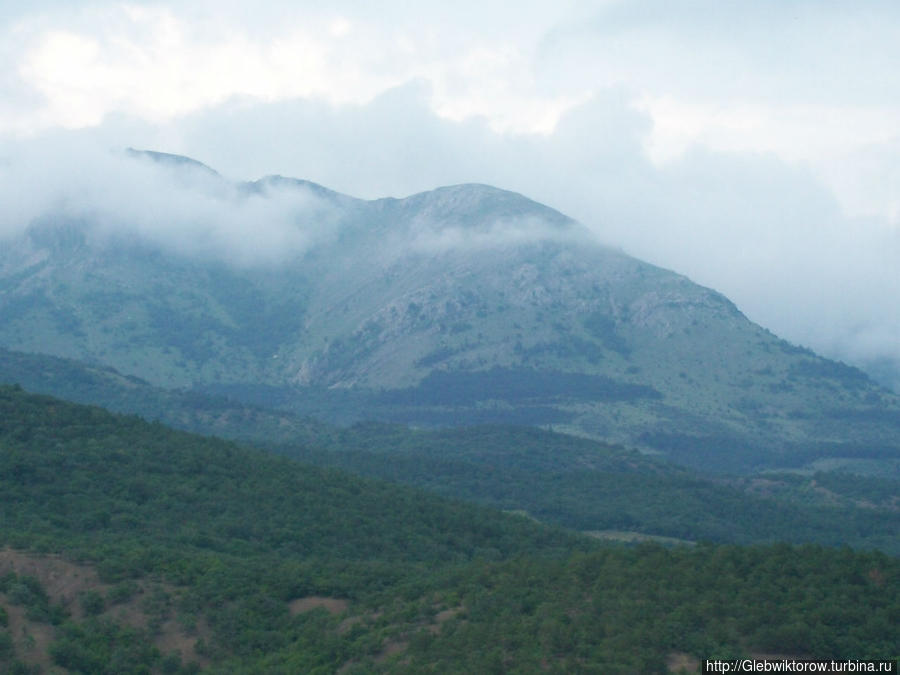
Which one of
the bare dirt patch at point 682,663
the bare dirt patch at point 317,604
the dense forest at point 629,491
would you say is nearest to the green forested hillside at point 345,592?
the bare dirt patch at point 317,604

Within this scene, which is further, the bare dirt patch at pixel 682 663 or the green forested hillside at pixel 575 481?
the green forested hillside at pixel 575 481

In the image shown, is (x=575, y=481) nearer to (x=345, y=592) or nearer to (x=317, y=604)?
(x=345, y=592)

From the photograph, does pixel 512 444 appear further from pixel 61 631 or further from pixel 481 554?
pixel 61 631

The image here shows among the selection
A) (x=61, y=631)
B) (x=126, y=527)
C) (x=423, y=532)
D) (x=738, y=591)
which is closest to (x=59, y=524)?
(x=126, y=527)

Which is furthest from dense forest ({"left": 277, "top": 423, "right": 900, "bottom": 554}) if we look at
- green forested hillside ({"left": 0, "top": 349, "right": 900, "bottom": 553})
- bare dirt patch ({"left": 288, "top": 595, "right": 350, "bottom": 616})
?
bare dirt patch ({"left": 288, "top": 595, "right": 350, "bottom": 616})

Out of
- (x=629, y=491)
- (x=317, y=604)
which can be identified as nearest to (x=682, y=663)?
(x=317, y=604)

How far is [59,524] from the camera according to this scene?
7694 centimetres

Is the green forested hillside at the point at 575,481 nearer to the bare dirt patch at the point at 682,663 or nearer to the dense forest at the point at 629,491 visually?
the dense forest at the point at 629,491

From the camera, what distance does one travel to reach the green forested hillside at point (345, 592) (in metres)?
50.2

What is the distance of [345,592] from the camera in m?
66.4

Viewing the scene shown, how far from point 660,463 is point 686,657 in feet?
481

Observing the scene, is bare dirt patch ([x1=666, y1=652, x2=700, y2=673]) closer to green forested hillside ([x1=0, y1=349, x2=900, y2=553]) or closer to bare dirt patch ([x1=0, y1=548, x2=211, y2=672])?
bare dirt patch ([x1=0, y1=548, x2=211, y2=672])

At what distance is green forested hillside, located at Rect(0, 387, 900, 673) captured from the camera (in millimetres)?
50219

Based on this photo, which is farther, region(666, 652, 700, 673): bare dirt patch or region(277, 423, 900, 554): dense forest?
region(277, 423, 900, 554): dense forest
